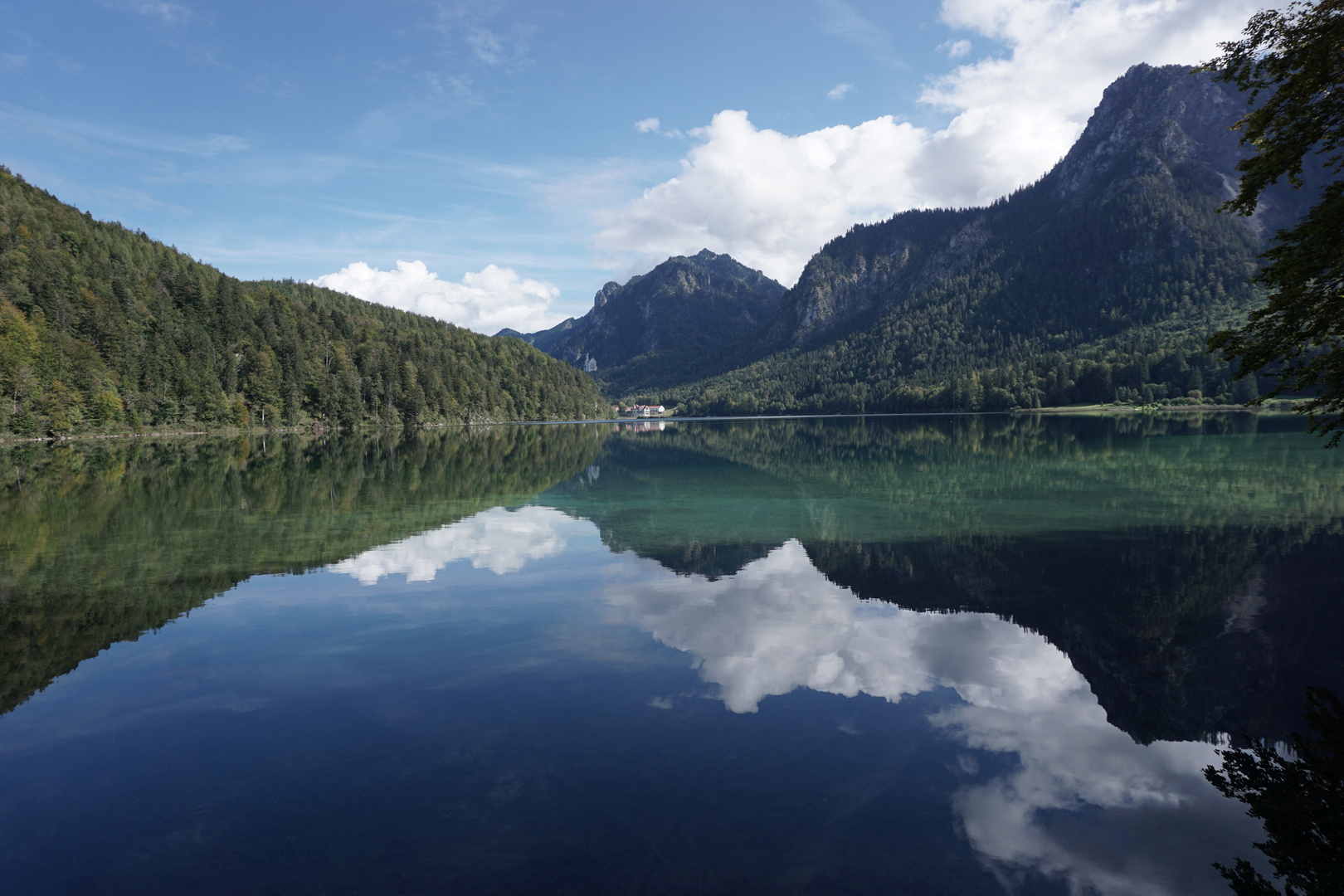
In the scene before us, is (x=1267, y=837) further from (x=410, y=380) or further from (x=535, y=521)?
(x=410, y=380)

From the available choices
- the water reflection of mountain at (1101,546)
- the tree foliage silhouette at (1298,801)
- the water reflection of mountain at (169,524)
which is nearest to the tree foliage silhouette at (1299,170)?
the water reflection of mountain at (1101,546)

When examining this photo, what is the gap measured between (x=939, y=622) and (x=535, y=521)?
16.0 m

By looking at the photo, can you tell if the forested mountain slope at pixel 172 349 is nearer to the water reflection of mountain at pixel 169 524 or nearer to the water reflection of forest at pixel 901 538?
the water reflection of mountain at pixel 169 524

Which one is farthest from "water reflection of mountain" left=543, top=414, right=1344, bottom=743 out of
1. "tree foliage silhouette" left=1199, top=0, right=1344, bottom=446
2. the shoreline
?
the shoreline

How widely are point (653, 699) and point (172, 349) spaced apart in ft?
396

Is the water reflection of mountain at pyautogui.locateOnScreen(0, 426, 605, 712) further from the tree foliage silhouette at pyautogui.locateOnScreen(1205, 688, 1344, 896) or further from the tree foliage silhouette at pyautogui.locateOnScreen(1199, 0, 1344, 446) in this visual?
the tree foliage silhouette at pyautogui.locateOnScreen(1199, 0, 1344, 446)

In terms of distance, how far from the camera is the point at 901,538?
2061 cm

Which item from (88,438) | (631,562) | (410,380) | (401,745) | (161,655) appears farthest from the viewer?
(410,380)

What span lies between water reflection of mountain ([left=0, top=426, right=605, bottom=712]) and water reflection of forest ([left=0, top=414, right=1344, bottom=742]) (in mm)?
106

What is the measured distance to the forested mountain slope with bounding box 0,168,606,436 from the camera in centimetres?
8362

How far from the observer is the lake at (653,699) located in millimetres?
6082

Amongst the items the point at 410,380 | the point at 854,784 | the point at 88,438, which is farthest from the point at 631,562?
the point at 410,380

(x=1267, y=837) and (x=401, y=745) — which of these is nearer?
(x=1267, y=837)

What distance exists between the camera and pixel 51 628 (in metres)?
12.5
